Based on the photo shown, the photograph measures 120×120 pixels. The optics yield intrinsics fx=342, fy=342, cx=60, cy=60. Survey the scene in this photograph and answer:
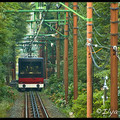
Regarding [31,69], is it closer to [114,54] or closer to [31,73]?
[31,73]

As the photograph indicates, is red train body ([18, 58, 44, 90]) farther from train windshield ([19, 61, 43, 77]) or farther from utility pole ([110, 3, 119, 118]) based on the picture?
utility pole ([110, 3, 119, 118])

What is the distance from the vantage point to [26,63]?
109ft

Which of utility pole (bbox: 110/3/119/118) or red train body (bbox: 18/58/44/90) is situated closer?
utility pole (bbox: 110/3/119/118)

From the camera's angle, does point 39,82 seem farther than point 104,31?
Yes

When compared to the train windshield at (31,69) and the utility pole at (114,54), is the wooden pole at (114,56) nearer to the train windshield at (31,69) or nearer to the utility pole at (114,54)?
the utility pole at (114,54)

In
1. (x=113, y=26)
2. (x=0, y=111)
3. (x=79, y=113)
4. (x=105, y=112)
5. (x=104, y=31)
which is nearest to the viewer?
(x=113, y=26)

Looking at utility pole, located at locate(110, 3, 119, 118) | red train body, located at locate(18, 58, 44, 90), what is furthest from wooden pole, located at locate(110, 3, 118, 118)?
red train body, located at locate(18, 58, 44, 90)

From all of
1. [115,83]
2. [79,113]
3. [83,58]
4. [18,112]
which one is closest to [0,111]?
[18,112]

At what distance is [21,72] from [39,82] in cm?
203

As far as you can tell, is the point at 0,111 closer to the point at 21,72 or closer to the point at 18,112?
the point at 18,112

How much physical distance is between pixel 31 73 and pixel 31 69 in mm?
417

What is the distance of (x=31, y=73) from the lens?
3375 cm

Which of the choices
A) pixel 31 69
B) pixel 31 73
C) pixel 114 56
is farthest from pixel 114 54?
pixel 31 73

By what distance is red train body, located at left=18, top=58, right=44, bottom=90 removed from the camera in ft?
110
